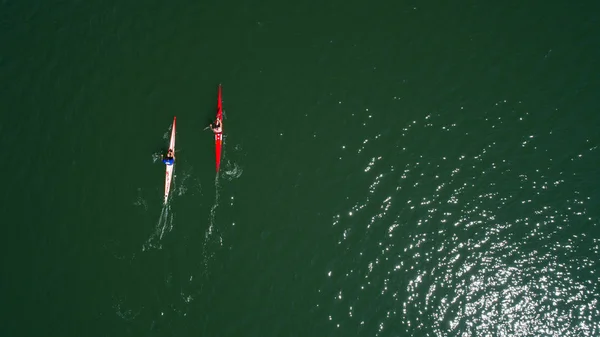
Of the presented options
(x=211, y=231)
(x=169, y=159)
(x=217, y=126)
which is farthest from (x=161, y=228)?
(x=217, y=126)

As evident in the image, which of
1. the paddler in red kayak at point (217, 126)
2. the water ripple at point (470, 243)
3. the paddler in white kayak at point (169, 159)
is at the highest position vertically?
the paddler in red kayak at point (217, 126)

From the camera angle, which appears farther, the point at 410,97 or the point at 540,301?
the point at 410,97

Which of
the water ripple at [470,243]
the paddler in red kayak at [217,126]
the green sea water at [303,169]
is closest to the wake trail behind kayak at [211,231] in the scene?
the green sea water at [303,169]

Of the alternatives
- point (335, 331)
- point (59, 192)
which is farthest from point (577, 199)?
point (59, 192)

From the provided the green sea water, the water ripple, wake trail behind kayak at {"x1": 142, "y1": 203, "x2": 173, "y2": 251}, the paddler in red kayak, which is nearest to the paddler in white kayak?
the green sea water

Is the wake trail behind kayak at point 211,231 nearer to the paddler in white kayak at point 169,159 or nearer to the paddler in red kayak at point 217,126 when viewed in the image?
the paddler in white kayak at point 169,159

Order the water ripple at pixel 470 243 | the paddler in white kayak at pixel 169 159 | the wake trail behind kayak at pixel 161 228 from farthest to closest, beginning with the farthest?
the paddler in white kayak at pixel 169 159
the wake trail behind kayak at pixel 161 228
the water ripple at pixel 470 243

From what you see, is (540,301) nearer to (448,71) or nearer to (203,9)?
(448,71)

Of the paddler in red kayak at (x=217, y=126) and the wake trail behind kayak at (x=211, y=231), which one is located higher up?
the paddler in red kayak at (x=217, y=126)

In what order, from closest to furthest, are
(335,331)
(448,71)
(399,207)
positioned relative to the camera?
(335,331) → (399,207) → (448,71)
